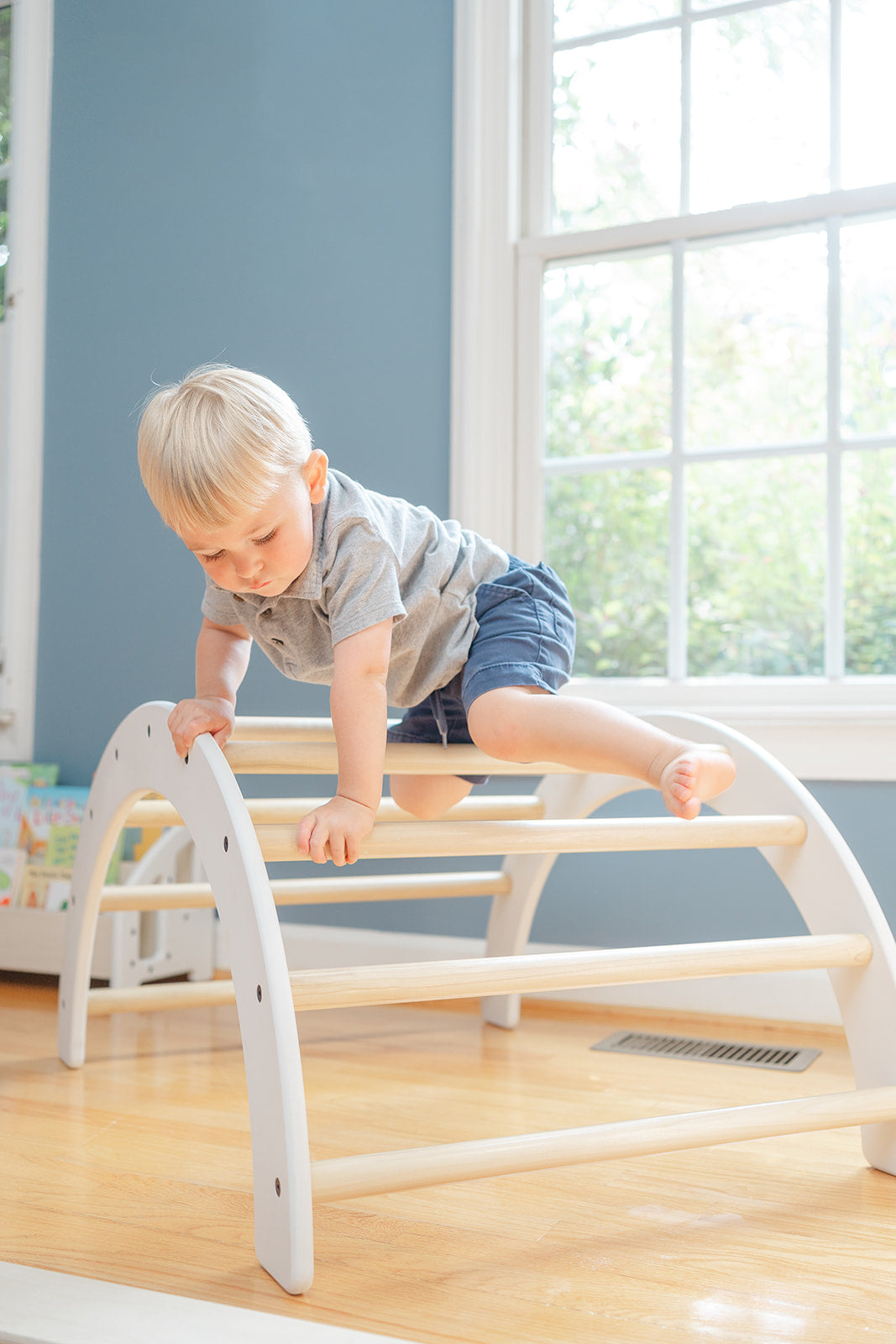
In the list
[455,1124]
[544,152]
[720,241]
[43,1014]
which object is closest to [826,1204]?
[455,1124]

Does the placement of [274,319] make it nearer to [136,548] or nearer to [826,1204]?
[136,548]

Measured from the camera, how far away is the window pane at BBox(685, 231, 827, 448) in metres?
2.06

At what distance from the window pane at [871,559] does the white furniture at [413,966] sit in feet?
1.96

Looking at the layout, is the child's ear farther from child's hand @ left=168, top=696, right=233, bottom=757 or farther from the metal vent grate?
the metal vent grate

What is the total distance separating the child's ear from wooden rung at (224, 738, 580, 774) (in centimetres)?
29

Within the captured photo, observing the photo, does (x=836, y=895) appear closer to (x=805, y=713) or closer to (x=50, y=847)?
(x=805, y=713)

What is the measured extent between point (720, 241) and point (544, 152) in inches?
15.9

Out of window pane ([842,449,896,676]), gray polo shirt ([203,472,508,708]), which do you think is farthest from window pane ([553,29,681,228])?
gray polo shirt ([203,472,508,708])

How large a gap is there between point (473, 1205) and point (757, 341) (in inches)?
62.9

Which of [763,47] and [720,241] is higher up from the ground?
[763,47]

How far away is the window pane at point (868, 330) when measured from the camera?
78.8 inches

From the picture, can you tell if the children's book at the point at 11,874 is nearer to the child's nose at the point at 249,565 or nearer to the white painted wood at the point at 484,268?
the white painted wood at the point at 484,268

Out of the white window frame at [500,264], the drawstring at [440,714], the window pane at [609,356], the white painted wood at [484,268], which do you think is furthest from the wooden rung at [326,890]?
the window pane at [609,356]

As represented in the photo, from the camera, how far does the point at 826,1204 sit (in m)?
1.15
